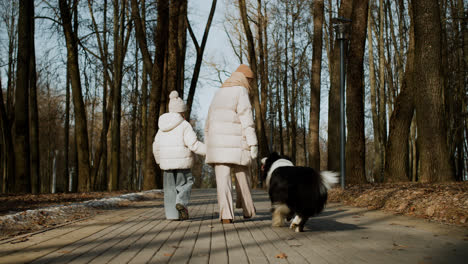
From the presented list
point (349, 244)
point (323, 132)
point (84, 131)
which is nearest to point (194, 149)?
point (349, 244)

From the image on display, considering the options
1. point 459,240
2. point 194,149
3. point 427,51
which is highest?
point 427,51

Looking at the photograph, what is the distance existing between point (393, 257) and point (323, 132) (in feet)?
205

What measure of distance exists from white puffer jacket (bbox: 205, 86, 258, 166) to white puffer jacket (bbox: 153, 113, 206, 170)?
0.55 meters

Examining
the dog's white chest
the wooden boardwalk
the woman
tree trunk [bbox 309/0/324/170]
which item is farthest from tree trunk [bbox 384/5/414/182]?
the dog's white chest

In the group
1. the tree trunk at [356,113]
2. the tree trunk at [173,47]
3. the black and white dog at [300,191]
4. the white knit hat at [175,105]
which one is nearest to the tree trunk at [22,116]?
the tree trunk at [173,47]

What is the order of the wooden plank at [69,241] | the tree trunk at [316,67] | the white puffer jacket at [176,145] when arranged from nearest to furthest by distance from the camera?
the wooden plank at [69,241] < the white puffer jacket at [176,145] < the tree trunk at [316,67]

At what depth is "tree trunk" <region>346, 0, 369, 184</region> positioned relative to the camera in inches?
582

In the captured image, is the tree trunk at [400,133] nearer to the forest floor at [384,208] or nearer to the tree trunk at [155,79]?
the forest floor at [384,208]

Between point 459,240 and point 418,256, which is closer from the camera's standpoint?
point 418,256

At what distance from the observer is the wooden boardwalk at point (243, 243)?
184 inches

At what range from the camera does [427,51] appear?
11078 millimetres

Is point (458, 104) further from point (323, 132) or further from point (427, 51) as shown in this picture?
point (323, 132)

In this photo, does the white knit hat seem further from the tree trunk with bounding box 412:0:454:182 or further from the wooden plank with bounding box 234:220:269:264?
the tree trunk with bounding box 412:0:454:182

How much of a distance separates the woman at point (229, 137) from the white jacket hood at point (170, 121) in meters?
0.69
